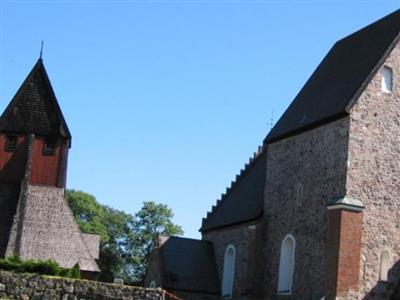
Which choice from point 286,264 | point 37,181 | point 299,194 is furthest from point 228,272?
point 37,181

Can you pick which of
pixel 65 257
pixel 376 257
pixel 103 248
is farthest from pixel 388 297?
pixel 103 248

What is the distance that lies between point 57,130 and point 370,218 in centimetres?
2258

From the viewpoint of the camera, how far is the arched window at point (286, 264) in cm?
2980

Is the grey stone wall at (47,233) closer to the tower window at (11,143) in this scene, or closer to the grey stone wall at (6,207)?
the grey stone wall at (6,207)

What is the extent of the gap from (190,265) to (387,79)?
1402 cm

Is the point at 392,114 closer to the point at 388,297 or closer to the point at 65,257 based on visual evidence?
the point at 388,297

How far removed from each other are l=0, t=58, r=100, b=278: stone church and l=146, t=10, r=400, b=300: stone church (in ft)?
26.6

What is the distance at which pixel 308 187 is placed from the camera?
29.4 m

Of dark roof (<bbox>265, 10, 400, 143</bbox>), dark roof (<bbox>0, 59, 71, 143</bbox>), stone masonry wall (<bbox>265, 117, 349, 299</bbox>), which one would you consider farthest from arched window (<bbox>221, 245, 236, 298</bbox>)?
dark roof (<bbox>0, 59, 71, 143</bbox>)

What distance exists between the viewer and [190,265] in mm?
37031

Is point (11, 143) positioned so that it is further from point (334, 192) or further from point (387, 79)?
point (387, 79)

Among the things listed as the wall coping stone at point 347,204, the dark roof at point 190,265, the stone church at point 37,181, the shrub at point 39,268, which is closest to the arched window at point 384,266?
the wall coping stone at point 347,204

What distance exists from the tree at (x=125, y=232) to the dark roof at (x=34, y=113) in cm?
2303

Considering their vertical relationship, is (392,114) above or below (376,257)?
above
